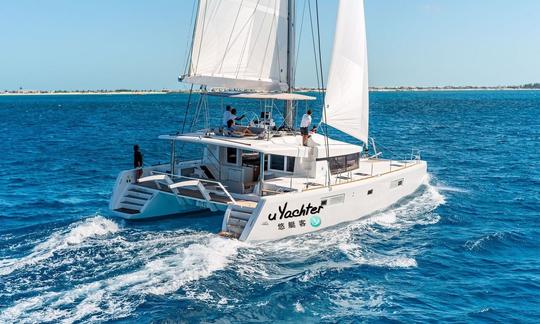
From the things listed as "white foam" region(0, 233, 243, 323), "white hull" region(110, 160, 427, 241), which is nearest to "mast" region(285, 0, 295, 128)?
"white hull" region(110, 160, 427, 241)

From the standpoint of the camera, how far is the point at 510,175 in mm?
30922

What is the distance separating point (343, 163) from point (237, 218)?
638cm

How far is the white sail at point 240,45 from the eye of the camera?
68.1 ft

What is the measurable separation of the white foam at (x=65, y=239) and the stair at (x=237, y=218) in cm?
410

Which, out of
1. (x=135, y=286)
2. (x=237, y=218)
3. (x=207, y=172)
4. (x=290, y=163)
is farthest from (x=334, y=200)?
(x=135, y=286)

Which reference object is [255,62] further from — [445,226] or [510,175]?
[510,175]

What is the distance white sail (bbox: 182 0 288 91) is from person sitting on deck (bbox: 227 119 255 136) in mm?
1571

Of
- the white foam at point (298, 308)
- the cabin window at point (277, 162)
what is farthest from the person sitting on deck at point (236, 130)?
the white foam at point (298, 308)

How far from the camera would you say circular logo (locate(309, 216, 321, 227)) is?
1808 centimetres

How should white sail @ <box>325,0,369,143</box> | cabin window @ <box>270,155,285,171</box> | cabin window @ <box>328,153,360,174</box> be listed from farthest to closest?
white sail @ <box>325,0,369,143</box>
cabin window @ <box>328,153,360,174</box>
cabin window @ <box>270,155,285,171</box>

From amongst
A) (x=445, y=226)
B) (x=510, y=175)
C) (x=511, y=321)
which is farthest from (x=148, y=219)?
(x=510, y=175)

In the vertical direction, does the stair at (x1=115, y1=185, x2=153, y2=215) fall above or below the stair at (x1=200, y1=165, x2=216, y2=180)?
below

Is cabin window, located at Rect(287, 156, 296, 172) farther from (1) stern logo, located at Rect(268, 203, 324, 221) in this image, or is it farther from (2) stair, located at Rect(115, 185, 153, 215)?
(2) stair, located at Rect(115, 185, 153, 215)

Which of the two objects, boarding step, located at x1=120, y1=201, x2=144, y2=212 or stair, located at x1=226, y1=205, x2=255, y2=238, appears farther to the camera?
boarding step, located at x1=120, y1=201, x2=144, y2=212
